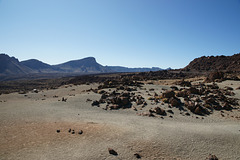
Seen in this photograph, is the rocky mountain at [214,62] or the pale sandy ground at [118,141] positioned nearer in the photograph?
the pale sandy ground at [118,141]

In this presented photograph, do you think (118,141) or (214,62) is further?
(214,62)

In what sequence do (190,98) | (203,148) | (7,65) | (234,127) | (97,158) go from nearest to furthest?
(97,158)
(203,148)
(234,127)
(190,98)
(7,65)

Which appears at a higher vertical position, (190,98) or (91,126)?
(190,98)

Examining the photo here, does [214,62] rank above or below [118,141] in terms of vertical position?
above

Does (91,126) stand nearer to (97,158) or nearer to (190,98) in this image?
(97,158)

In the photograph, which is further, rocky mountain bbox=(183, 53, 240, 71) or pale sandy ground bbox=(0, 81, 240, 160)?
rocky mountain bbox=(183, 53, 240, 71)

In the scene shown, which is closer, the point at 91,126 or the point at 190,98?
the point at 91,126

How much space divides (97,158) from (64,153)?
64.9 inches

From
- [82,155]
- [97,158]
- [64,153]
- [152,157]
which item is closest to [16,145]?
[64,153]

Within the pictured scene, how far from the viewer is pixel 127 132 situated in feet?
28.0

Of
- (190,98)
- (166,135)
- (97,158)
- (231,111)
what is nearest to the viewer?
(97,158)

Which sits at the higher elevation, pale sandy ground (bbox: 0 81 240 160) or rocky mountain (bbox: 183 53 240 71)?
rocky mountain (bbox: 183 53 240 71)

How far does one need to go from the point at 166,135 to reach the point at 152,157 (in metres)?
2.17

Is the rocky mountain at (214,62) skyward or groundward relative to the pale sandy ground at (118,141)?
skyward
